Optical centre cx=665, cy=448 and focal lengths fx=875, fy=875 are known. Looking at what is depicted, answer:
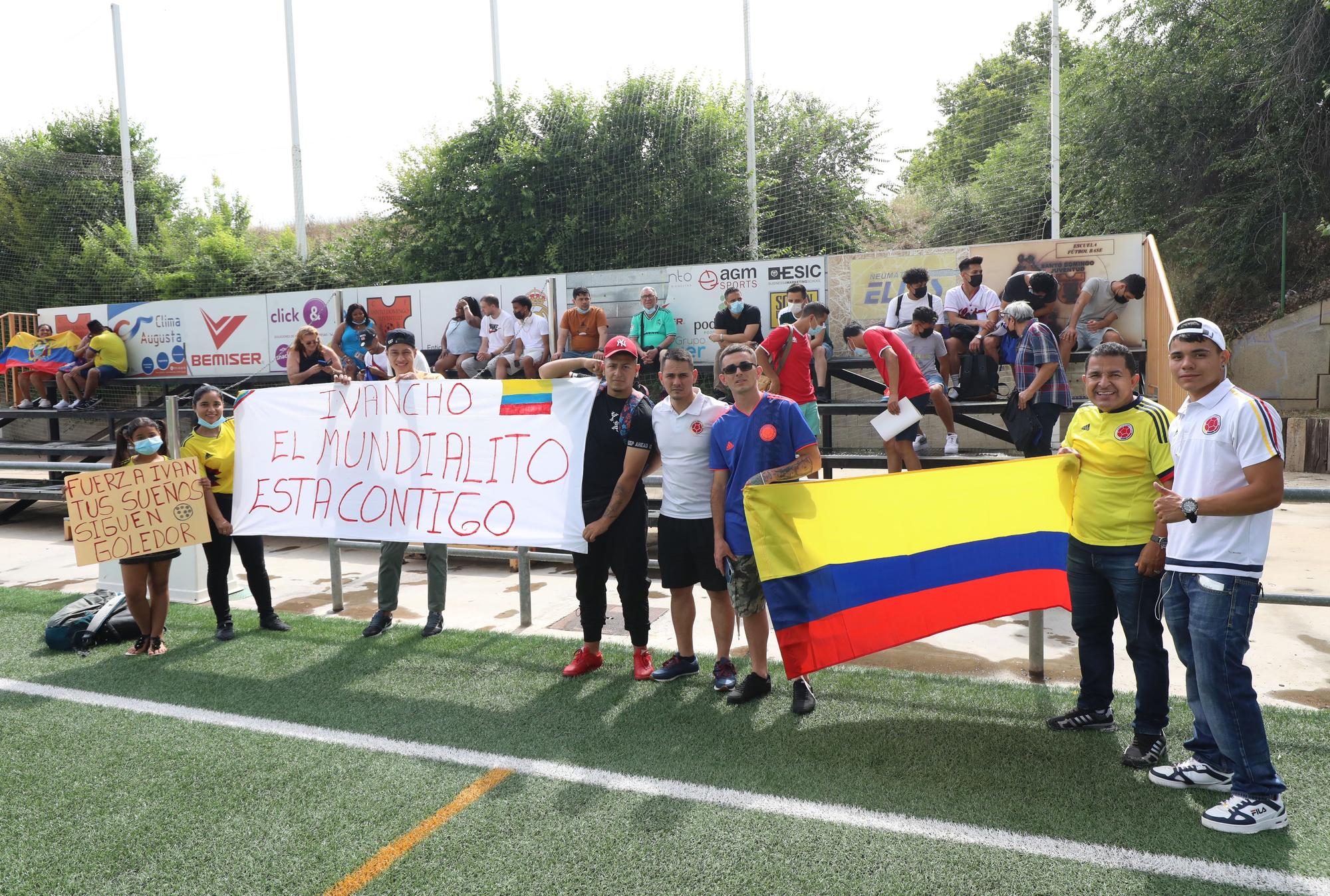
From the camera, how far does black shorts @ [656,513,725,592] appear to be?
469 cm

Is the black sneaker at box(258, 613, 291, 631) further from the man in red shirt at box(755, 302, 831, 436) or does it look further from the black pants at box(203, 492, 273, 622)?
the man in red shirt at box(755, 302, 831, 436)

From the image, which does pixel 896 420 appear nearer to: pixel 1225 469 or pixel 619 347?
pixel 619 347

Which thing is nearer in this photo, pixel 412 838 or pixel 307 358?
pixel 412 838

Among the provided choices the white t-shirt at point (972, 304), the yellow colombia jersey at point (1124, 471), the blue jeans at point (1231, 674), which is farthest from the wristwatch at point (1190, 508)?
the white t-shirt at point (972, 304)

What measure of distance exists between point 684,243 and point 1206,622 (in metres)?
15.6

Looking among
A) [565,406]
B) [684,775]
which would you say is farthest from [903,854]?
[565,406]

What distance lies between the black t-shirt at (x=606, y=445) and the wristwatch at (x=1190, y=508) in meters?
2.66

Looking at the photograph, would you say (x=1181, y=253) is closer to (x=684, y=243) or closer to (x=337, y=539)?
(x=684, y=243)

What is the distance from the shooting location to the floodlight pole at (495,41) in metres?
20.6

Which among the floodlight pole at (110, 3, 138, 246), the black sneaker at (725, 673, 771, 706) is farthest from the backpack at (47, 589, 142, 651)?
A: the floodlight pole at (110, 3, 138, 246)

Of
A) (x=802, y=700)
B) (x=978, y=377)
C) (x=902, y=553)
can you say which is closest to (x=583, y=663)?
(x=802, y=700)

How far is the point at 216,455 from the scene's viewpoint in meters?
6.12

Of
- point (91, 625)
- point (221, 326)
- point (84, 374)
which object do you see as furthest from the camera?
point (84, 374)

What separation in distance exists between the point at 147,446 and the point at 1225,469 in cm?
602
